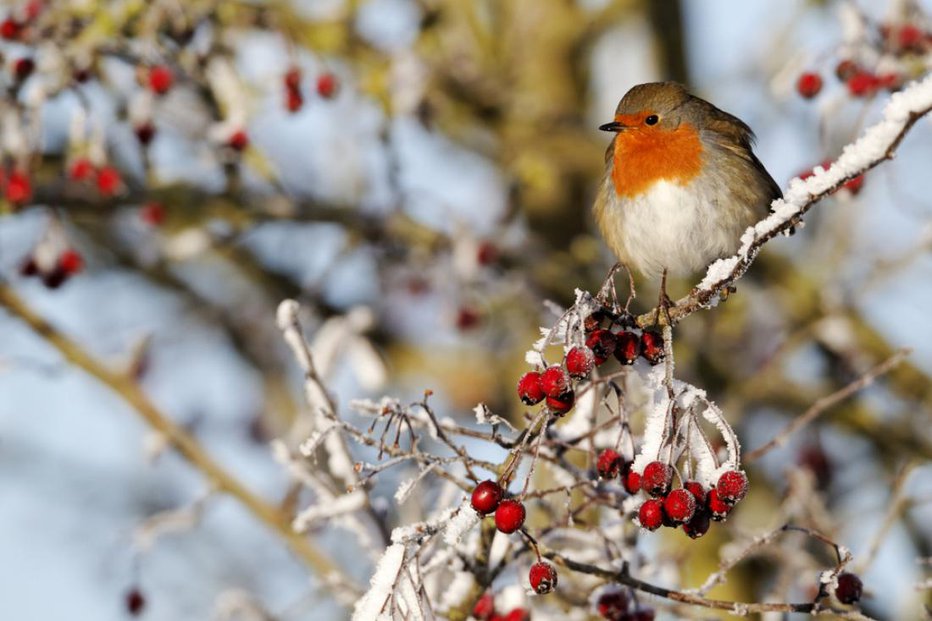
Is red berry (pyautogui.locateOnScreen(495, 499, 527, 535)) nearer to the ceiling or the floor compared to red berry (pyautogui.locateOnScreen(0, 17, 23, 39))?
nearer to the floor

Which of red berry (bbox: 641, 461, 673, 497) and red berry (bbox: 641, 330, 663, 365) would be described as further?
red berry (bbox: 641, 330, 663, 365)

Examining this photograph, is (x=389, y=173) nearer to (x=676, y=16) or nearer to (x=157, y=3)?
(x=157, y=3)

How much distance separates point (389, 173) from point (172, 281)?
2.94 m

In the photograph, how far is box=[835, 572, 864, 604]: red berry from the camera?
7.18 feet

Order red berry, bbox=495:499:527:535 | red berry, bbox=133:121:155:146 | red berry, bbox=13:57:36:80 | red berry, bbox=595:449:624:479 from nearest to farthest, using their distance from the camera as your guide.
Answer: red berry, bbox=495:499:527:535, red berry, bbox=595:449:624:479, red berry, bbox=13:57:36:80, red berry, bbox=133:121:155:146

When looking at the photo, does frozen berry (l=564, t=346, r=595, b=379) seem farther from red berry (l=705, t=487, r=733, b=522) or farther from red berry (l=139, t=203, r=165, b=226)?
red berry (l=139, t=203, r=165, b=226)

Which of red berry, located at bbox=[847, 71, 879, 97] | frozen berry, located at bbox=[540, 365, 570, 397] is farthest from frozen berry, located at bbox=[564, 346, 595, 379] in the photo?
red berry, located at bbox=[847, 71, 879, 97]

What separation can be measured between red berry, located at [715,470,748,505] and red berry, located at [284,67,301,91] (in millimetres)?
3011

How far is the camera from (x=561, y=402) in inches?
73.0

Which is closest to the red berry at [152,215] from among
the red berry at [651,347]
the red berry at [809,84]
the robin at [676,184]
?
the robin at [676,184]

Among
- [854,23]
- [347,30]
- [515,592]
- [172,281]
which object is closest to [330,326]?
[515,592]

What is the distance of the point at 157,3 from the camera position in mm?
4195

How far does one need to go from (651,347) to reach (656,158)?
1337mm

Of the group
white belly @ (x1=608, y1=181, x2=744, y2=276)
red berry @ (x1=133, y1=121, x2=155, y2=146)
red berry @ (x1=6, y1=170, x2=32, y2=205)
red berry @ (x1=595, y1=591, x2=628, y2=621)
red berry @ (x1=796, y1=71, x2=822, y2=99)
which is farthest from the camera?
red berry @ (x1=133, y1=121, x2=155, y2=146)
